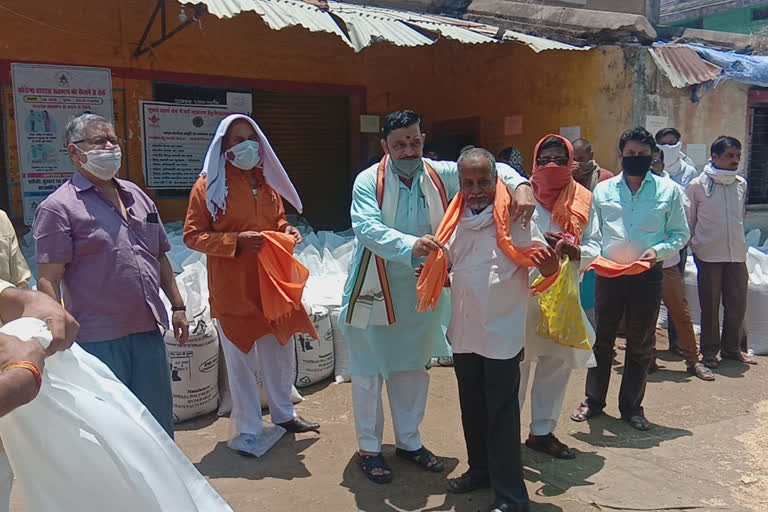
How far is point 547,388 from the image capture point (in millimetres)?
3775

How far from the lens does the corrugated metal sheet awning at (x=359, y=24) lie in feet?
16.8

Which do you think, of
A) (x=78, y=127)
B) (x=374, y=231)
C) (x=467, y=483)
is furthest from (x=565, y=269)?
(x=78, y=127)

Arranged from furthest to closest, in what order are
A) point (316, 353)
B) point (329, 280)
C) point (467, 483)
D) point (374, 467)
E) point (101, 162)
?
1. point (329, 280)
2. point (316, 353)
3. point (374, 467)
4. point (467, 483)
5. point (101, 162)

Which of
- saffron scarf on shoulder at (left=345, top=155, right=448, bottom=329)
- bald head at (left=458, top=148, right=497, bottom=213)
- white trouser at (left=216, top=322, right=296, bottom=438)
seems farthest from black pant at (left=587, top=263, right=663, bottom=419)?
white trouser at (left=216, top=322, right=296, bottom=438)

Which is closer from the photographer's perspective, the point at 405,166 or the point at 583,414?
the point at 405,166

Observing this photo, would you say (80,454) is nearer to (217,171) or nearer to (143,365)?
(143,365)

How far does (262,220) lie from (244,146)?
45 centimetres

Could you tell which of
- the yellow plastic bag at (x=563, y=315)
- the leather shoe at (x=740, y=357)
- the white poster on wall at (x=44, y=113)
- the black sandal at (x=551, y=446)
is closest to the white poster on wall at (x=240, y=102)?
the white poster on wall at (x=44, y=113)

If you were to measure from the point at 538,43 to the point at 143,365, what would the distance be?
5176mm

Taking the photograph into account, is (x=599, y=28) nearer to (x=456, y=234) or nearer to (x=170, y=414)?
(x=456, y=234)

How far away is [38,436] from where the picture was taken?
66.3 inches

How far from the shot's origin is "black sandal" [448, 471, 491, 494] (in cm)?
332

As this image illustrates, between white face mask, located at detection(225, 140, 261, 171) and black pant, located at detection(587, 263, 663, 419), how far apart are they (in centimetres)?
240

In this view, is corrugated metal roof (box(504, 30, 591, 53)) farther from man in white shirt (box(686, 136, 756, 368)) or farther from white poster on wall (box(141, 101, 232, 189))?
white poster on wall (box(141, 101, 232, 189))
